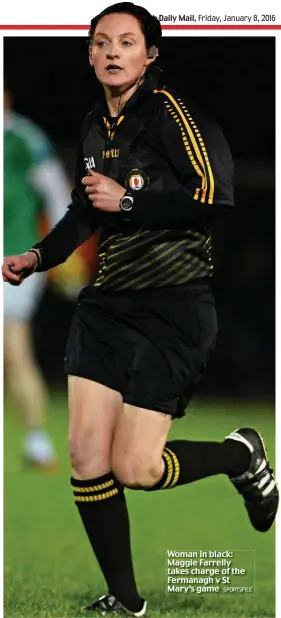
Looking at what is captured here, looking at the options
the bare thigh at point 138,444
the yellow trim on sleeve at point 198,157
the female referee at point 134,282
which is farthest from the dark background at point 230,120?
the bare thigh at point 138,444

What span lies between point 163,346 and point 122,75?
39.3 inches

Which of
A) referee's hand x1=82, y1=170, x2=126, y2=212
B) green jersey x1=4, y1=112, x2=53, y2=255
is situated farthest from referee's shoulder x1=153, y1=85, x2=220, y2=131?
green jersey x1=4, y1=112, x2=53, y2=255

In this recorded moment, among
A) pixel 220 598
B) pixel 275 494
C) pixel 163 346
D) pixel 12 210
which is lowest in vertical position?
pixel 220 598

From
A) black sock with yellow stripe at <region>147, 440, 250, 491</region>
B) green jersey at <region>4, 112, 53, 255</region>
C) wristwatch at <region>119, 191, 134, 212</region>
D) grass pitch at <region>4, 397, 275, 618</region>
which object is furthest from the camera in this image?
green jersey at <region>4, 112, 53, 255</region>

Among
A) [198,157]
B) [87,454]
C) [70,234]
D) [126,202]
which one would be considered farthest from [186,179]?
[87,454]

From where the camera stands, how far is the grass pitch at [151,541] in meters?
5.20

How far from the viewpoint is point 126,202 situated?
186 inches

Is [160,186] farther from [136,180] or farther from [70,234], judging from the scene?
[70,234]

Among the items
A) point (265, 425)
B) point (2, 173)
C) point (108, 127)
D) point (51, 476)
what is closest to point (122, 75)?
point (108, 127)

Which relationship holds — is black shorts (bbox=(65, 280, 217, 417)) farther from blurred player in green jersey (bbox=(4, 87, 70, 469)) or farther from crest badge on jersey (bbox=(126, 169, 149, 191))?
blurred player in green jersey (bbox=(4, 87, 70, 469))

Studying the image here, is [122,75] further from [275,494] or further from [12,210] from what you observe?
[275,494]

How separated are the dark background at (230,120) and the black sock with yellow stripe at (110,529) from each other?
2.45ft

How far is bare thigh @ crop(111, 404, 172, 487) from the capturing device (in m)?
4.82

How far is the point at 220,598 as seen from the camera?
5.24m
